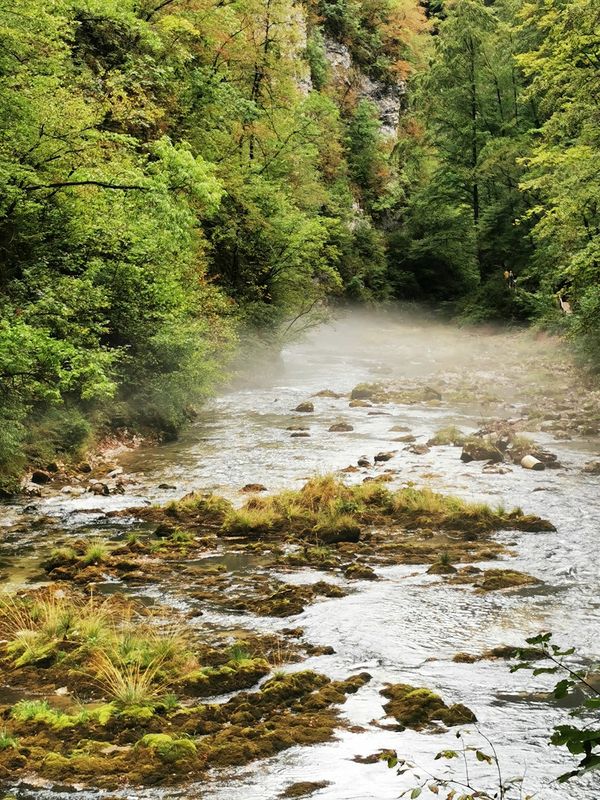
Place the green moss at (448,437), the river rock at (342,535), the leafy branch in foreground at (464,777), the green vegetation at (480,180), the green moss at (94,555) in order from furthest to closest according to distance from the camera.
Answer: the green vegetation at (480,180) → the green moss at (448,437) → the river rock at (342,535) → the green moss at (94,555) → the leafy branch in foreground at (464,777)

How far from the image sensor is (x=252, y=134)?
31281 millimetres

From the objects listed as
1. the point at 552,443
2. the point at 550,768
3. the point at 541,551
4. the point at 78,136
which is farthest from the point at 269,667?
the point at 552,443

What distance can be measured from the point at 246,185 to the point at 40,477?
57.5 feet

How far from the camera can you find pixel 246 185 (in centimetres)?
2892

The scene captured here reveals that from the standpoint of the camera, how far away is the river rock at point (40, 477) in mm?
14375

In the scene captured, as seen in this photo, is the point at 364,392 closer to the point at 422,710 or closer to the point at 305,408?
the point at 305,408

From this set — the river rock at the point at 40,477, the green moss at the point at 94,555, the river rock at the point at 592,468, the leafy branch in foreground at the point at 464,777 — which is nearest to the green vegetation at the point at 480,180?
the river rock at the point at 592,468

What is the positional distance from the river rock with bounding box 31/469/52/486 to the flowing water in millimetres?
1382

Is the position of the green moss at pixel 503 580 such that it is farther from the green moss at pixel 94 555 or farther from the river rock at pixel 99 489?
the river rock at pixel 99 489

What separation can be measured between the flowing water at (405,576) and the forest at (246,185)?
2.04 m

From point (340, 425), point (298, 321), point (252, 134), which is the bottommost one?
point (340, 425)

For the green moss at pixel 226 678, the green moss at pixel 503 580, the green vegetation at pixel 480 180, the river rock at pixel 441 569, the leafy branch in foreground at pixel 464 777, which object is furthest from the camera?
the green vegetation at pixel 480 180

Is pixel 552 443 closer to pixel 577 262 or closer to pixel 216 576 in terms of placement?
pixel 577 262

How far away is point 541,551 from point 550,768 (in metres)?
5.41
